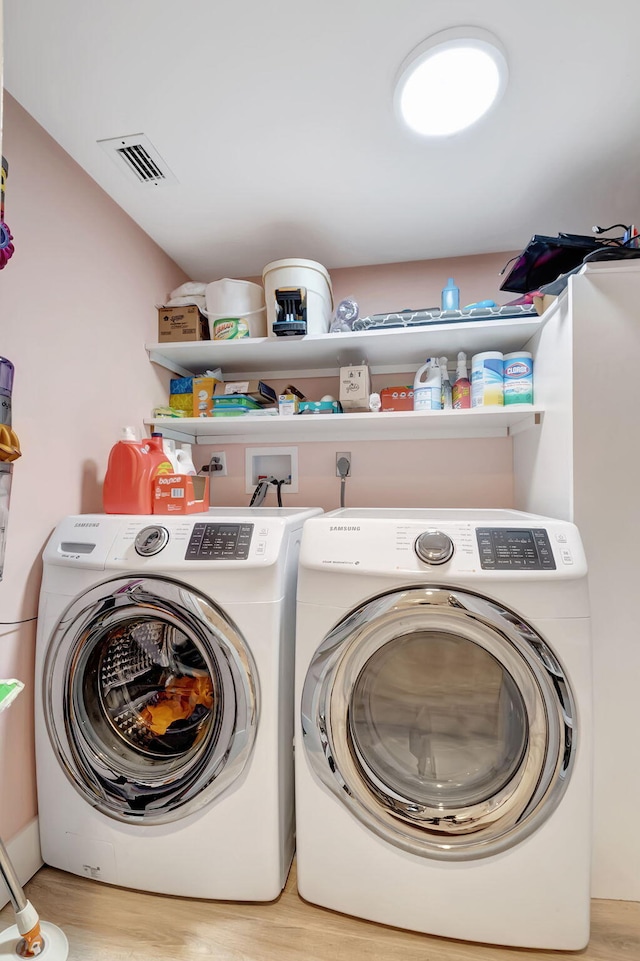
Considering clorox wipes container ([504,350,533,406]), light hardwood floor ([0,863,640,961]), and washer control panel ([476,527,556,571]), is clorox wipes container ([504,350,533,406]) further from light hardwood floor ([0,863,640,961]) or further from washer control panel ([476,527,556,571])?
light hardwood floor ([0,863,640,961])

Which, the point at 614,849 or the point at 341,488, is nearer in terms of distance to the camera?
the point at 614,849

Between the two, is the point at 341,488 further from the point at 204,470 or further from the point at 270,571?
the point at 270,571

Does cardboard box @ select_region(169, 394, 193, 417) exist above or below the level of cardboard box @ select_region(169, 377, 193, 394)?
below

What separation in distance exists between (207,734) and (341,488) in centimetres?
114

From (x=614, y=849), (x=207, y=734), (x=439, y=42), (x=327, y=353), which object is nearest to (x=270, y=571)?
(x=207, y=734)

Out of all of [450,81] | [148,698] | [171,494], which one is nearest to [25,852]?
[148,698]

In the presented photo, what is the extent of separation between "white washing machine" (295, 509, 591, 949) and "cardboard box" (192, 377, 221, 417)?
0.97 m

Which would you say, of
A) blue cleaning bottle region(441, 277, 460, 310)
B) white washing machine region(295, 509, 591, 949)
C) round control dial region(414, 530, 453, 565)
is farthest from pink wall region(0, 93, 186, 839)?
blue cleaning bottle region(441, 277, 460, 310)

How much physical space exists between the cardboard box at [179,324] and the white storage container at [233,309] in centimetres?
10

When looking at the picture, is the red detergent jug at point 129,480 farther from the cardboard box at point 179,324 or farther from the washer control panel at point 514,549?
the washer control panel at point 514,549

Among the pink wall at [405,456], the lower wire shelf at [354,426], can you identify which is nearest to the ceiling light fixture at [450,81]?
the pink wall at [405,456]

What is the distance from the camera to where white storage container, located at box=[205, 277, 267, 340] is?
182 cm

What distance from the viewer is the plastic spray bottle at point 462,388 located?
1753 mm

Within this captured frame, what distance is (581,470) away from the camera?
1.25 metres
